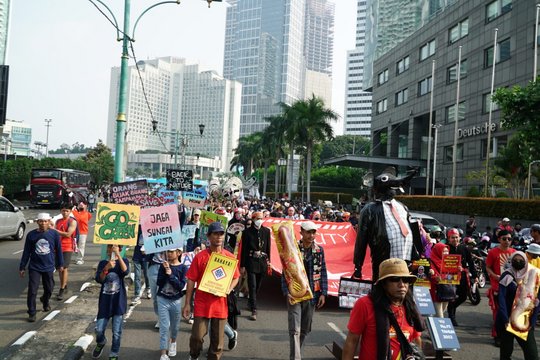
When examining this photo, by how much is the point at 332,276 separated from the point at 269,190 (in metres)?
84.2

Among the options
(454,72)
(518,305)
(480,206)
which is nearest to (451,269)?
(518,305)

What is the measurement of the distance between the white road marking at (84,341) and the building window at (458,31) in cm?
3996

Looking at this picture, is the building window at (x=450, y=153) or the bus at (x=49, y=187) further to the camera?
the building window at (x=450, y=153)

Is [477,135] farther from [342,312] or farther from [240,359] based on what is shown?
[240,359]

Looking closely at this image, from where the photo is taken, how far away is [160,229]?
7.21m

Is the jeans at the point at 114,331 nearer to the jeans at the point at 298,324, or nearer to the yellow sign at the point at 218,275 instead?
the yellow sign at the point at 218,275

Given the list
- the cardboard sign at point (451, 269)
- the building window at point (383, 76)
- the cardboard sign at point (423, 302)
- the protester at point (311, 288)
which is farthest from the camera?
the building window at point (383, 76)

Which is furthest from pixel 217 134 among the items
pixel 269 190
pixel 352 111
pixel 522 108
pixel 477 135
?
pixel 522 108

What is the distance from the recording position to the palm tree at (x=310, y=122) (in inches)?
1766

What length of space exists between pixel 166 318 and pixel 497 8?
124 feet

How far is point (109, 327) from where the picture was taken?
8.08m

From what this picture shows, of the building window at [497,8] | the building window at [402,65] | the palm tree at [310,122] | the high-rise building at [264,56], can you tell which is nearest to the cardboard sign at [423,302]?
the building window at [497,8]

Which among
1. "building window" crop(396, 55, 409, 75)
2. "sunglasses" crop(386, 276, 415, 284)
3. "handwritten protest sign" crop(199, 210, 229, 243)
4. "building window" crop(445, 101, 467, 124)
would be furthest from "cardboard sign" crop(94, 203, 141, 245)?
"building window" crop(396, 55, 409, 75)

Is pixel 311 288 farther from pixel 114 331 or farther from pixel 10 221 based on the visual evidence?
pixel 10 221
